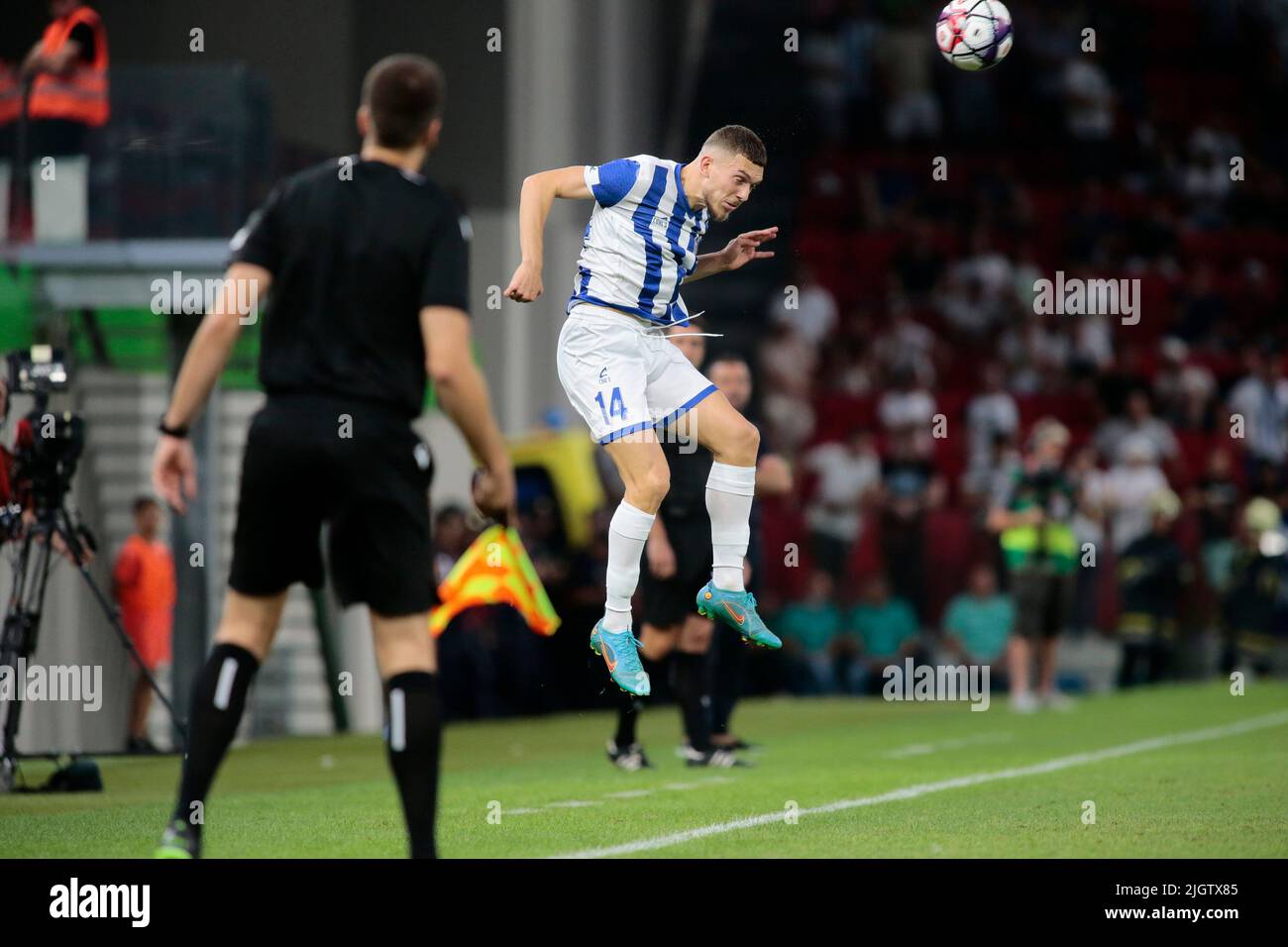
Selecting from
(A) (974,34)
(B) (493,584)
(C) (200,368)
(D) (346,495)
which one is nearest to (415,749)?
(D) (346,495)

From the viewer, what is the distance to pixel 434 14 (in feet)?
70.9

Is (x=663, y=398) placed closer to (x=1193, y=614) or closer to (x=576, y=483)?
(x=576, y=483)

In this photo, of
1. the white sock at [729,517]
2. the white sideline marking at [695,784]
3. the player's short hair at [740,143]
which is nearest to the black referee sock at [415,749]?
the white sock at [729,517]

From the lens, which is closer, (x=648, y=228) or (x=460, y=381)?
(x=460, y=381)

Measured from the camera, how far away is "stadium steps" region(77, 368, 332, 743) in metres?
16.5

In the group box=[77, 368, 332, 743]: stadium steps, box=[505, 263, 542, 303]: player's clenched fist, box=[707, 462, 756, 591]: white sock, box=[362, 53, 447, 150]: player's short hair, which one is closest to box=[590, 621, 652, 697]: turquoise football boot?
box=[707, 462, 756, 591]: white sock

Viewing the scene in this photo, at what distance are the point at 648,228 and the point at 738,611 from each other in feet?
5.21

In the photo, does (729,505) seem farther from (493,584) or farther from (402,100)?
(493,584)

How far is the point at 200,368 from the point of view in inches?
223

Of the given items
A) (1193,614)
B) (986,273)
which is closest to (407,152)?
(1193,614)

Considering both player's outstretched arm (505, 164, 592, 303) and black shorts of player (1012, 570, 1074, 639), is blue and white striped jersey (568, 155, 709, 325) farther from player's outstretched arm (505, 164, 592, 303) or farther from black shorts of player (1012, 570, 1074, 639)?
black shorts of player (1012, 570, 1074, 639)

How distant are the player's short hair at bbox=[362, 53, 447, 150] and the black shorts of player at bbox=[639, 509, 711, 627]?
16.8 ft

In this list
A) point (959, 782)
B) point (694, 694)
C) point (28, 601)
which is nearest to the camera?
point (959, 782)

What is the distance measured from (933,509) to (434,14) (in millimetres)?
7485
